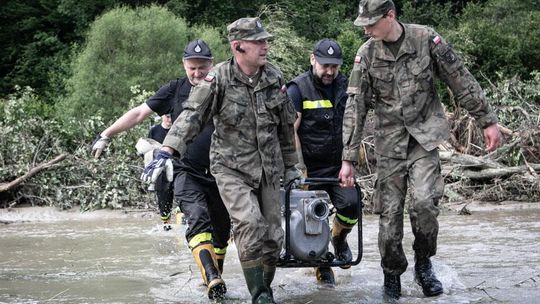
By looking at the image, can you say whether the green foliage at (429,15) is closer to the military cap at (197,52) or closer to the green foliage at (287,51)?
the green foliage at (287,51)

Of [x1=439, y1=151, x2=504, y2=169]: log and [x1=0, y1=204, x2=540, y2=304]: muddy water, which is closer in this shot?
[x1=0, y1=204, x2=540, y2=304]: muddy water

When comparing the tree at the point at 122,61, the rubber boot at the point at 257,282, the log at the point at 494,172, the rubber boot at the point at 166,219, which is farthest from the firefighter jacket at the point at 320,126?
the tree at the point at 122,61

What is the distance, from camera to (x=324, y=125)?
7648 mm

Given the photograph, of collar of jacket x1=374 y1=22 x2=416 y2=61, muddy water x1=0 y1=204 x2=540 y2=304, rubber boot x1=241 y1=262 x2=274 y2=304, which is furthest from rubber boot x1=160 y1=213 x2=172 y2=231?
collar of jacket x1=374 y1=22 x2=416 y2=61

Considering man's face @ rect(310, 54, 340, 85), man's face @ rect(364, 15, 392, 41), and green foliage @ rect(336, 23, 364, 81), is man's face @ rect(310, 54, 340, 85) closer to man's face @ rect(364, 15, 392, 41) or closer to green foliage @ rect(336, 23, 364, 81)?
man's face @ rect(364, 15, 392, 41)

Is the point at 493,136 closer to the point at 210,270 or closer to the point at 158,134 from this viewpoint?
the point at 210,270

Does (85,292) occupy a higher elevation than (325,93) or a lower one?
lower

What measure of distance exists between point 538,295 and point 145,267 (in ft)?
11.9

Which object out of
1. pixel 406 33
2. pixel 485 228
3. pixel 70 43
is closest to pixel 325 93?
pixel 406 33

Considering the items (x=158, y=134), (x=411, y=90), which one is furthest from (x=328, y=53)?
(x=158, y=134)

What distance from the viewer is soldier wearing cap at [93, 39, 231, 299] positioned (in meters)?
7.02

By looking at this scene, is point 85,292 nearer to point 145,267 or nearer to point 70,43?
point 145,267

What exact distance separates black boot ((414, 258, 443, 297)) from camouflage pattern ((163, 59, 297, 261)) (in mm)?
1079

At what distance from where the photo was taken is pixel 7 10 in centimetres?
2847
